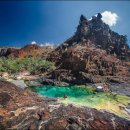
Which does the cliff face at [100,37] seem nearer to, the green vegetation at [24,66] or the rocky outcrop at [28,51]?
the rocky outcrop at [28,51]

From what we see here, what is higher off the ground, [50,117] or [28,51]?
[28,51]

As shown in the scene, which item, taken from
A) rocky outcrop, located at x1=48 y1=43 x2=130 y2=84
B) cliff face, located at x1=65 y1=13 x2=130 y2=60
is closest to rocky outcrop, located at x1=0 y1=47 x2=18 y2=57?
cliff face, located at x1=65 y1=13 x2=130 y2=60

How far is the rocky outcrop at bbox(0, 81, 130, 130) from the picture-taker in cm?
2305

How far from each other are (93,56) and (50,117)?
154ft

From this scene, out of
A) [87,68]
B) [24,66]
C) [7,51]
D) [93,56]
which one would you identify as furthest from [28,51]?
[87,68]

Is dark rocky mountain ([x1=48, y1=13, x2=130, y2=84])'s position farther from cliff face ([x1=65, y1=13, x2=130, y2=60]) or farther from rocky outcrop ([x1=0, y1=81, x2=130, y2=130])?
rocky outcrop ([x1=0, y1=81, x2=130, y2=130])

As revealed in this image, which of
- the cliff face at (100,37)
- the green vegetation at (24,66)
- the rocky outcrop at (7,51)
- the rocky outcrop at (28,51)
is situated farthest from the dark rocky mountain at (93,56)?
the rocky outcrop at (7,51)

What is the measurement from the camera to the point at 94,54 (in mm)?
70812

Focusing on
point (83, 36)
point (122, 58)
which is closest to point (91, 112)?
point (122, 58)

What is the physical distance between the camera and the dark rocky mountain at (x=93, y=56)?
64287 millimetres

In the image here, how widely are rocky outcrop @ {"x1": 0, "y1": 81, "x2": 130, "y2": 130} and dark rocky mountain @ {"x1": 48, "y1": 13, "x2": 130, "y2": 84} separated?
3437 cm

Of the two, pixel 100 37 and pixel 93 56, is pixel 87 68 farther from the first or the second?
pixel 100 37

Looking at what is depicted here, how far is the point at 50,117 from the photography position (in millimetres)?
24047

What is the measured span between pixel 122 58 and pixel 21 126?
65.1 metres
